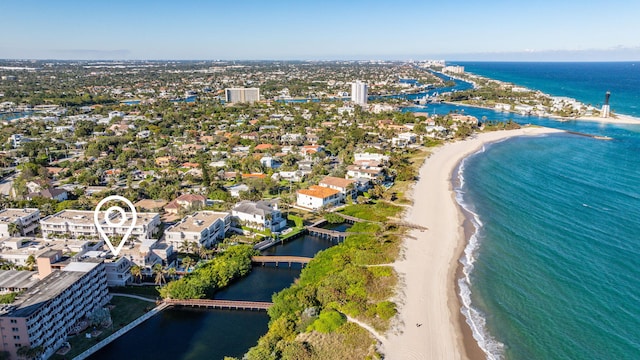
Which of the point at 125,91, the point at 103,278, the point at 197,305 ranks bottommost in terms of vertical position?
the point at 197,305

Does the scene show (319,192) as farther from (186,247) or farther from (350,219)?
(186,247)

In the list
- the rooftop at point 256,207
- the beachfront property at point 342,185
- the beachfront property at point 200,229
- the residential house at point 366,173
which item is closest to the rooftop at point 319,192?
the beachfront property at point 342,185

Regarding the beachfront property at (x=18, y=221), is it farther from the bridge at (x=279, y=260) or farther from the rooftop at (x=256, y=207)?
the bridge at (x=279, y=260)

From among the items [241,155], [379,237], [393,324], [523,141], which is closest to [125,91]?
[241,155]

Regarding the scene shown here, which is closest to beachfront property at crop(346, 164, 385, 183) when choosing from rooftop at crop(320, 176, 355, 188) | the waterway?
rooftop at crop(320, 176, 355, 188)

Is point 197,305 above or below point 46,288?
below

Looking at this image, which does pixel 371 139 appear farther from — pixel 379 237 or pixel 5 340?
pixel 5 340

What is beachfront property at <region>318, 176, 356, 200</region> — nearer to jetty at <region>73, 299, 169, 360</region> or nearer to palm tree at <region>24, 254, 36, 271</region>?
jetty at <region>73, 299, 169, 360</region>
